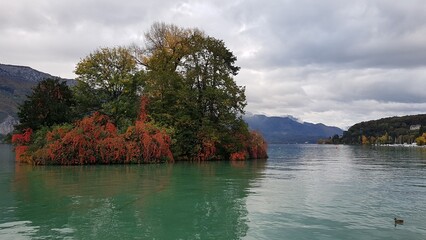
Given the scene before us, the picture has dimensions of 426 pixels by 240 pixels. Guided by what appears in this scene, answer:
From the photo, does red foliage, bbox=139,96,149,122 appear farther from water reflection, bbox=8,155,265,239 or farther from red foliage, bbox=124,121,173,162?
water reflection, bbox=8,155,265,239

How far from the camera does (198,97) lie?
48656 mm

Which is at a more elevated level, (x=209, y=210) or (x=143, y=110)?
(x=143, y=110)

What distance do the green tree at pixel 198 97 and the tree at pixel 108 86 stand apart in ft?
7.91

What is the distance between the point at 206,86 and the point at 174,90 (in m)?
4.15

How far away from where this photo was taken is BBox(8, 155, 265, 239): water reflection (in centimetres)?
1116

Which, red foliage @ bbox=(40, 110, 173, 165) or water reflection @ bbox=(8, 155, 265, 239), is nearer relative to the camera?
water reflection @ bbox=(8, 155, 265, 239)

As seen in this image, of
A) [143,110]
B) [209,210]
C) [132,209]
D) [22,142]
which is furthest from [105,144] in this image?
[209,210]

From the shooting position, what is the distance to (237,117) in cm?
4966

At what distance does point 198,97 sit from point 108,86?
11.3 meters

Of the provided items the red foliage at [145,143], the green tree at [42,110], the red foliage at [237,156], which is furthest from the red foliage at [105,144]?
the red foliage at [237,156]

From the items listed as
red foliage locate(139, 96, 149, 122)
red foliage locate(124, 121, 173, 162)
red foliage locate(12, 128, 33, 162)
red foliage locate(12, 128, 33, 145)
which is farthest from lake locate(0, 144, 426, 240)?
red foliage locate(139, 96, 149, 122)

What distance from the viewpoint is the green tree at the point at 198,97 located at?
46.8 metres

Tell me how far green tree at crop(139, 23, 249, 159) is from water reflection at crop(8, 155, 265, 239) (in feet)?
77.8

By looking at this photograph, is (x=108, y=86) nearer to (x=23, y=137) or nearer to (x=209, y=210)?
(x=23, y=137)
